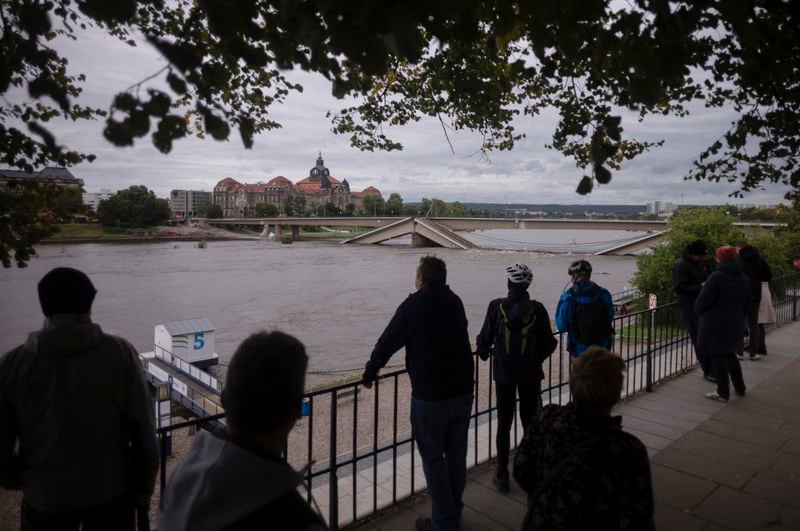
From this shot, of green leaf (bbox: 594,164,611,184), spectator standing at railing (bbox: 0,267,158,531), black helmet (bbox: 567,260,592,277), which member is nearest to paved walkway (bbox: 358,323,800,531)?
black helmet (bbox: 567,260,592,277)

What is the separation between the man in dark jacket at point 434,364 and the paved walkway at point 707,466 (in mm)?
535

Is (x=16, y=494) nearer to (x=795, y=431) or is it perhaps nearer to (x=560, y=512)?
(x=560, y=512)

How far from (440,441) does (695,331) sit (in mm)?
5407

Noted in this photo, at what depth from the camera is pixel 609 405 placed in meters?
2.04

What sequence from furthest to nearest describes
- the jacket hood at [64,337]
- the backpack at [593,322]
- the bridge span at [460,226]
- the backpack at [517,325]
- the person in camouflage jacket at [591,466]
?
the bridge span at [460,226] < the backpack at [593,322] < the backpack at [517,325] < the jacket hood at [64,337] < the person in camouflage jacket at [591,466]

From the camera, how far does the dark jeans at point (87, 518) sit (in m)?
2.18

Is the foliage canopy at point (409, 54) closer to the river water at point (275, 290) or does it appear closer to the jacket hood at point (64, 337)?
the jacket hood at point (64, 337)

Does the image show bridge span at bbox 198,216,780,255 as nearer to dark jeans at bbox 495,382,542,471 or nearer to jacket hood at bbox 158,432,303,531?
dark jeans at bbox 495,382,542,471

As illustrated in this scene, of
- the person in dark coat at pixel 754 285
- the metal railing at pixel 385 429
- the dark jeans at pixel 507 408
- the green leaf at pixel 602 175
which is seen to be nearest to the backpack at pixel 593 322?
the metal railing at pixel 385 429

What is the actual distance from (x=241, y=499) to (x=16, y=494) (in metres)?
8.94

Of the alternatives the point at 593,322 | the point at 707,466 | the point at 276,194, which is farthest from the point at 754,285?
the point at 276,194

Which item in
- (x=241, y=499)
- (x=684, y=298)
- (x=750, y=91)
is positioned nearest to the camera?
(x=241, y=499)

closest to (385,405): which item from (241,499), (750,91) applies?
(750,91)

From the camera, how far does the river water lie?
21820mm
